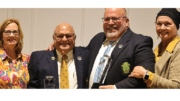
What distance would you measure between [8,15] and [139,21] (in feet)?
5.60

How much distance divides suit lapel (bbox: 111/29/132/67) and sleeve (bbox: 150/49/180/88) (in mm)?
486

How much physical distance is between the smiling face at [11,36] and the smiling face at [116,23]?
117 cm

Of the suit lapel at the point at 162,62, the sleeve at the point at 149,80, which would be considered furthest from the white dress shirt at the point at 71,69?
the suit lapel at the point at 162,62

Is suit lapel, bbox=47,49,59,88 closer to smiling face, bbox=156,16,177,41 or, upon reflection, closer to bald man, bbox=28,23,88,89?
bald man, bbox=28,23,88,89

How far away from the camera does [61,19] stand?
3385mm

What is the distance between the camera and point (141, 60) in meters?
2.86

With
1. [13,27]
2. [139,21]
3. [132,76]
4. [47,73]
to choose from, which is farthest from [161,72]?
[13,27]

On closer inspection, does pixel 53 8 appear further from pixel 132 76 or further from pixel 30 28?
pixel 132 76

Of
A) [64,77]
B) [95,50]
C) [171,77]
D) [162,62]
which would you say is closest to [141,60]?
[162,62]

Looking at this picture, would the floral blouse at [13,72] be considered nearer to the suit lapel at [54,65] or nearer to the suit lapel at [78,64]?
the suit lapel at [54,65]

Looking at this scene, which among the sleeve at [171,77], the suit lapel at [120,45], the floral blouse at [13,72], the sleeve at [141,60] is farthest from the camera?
the floral blouse at [13,72]

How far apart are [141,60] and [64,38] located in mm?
945

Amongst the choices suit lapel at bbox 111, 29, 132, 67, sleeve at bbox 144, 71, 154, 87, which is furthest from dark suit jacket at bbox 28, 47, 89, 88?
sleeve at bbox 144, 71, 154, 87

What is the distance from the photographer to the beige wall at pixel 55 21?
10.8 feet
